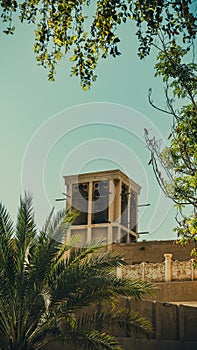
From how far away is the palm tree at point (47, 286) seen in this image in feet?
34.9

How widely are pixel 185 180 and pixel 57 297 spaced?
3235 mm

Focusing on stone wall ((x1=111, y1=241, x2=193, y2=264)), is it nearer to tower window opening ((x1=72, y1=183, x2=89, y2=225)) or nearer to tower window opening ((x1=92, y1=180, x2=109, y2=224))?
tower window opening ((x1=92, y1=180, x2=109, y2=224))

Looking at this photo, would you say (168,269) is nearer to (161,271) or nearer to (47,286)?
(161,271)

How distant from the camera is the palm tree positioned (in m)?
10.6

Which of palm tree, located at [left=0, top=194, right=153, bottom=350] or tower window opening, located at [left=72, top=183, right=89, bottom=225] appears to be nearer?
palm tree, located at [left=0, top=194, right=153, bottom=350]

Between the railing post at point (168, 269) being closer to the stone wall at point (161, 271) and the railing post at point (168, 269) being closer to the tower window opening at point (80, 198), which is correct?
the stone wall at point (161, 271)

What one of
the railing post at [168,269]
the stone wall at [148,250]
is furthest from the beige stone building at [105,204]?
the railing post at [168,269]

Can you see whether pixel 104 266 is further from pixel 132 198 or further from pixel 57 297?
pixel 132 198

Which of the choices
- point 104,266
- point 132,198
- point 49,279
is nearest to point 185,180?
point 104,266

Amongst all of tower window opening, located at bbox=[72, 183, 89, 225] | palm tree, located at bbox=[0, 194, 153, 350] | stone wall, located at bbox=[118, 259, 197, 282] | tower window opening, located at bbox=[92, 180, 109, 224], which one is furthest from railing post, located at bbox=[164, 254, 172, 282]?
tower window opening, located at bbox=[72, 183, 89, 225]

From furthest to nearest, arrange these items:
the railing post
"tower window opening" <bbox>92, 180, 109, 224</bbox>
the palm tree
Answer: "tower window opening" <bbox>92, 180, 109, 224</bbox> → the railing post → the palm tree

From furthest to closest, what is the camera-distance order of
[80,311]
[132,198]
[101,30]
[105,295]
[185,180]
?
[132,198] → [80,311] → [105,295] → [185,180] → [101,30]

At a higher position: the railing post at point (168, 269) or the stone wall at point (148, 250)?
the stone wall at point (148, 250)

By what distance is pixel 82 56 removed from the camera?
4762 millimetres
